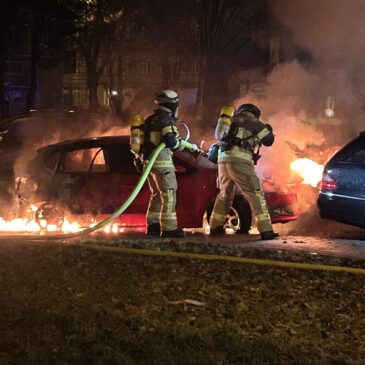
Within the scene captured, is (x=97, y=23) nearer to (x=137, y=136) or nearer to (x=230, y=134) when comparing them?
(x=137, y=136)

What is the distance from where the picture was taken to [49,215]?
8.02 meters

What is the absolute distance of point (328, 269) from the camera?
5621 millimetres

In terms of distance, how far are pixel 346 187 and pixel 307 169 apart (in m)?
2.08

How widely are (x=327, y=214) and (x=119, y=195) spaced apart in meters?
2.63

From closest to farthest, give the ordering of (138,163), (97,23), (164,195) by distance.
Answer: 1. (164,195)
2. (138,163)
3. (97,23)

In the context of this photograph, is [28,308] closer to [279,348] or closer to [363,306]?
[279,348]

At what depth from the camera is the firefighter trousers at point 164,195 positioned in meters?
7.20

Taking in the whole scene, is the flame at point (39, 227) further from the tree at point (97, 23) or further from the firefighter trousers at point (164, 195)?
the tree at point (97, 23)

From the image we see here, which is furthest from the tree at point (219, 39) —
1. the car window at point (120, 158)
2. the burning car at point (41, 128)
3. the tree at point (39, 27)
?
the car window at point (120, 158)

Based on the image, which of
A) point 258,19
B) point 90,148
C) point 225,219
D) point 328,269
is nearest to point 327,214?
point 225,219

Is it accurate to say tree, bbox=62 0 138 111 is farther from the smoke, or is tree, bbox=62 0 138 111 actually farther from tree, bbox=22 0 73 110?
the smoke

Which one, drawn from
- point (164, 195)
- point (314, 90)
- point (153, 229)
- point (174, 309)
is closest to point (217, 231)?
point (153, 229)

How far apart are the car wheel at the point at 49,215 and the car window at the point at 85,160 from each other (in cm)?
54

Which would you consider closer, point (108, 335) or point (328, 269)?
point (108, 335)
